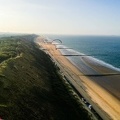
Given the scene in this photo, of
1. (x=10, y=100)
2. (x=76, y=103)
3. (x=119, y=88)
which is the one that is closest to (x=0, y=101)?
(x=10, y=100)

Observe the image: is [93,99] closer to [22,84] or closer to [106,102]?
[106,102]

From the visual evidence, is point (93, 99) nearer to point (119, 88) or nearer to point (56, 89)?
point (56, 89)

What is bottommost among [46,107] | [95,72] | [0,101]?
[95,72]

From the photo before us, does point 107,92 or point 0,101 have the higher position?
point 0,101

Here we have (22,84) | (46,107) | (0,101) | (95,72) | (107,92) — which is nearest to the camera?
(0,101)

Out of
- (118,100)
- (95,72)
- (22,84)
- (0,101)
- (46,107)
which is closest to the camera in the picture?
(0,101)

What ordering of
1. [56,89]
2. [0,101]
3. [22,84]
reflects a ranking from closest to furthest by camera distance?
[0,101] → [22,84] → [56,89]

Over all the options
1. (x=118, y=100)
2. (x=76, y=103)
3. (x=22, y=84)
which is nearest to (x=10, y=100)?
(x=22, y=84)

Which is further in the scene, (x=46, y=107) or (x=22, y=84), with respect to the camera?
(x=22, y=84)

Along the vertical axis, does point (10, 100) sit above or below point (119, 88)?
above
